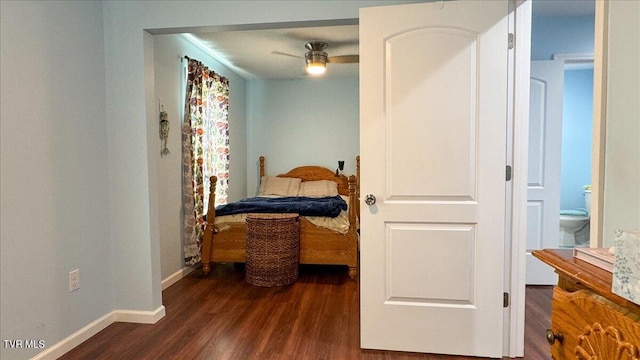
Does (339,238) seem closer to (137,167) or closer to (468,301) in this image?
(468,301)

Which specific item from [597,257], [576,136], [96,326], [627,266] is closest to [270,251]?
[96,326]

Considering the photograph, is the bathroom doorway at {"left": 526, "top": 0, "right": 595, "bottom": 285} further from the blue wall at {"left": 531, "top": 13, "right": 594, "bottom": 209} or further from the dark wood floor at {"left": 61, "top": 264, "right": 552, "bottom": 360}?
the blue wall at {"left": 531, "top": 13, "right": 594, "bottom": 209}

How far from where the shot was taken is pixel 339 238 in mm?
3471

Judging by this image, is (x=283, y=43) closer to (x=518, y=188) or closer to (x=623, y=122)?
(x=518, y=188)

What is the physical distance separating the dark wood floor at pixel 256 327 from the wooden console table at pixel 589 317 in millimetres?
1391

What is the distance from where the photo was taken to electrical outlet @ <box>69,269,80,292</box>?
2.12m

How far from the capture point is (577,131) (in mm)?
4953

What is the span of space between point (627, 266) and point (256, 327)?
7.47 feet

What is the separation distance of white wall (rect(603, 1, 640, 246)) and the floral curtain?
3.41 m

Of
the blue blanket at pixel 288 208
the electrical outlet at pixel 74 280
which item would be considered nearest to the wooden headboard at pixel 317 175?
the blue blanket at pixel 288 208

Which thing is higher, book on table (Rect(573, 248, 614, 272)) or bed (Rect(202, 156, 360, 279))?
book on table (Rect(573, 248, 614, 272))

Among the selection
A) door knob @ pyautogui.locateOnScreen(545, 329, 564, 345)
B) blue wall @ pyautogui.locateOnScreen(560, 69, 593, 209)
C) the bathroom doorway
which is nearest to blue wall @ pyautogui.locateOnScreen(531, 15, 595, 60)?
the bathroom doorway

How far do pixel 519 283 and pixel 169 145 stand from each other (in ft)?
10.2

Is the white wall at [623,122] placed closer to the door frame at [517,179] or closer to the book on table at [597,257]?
the book on table at [597,257]
